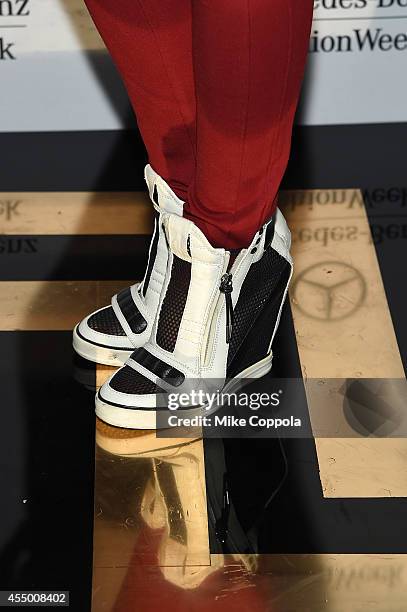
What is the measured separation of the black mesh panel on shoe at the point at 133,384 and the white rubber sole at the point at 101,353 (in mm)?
75

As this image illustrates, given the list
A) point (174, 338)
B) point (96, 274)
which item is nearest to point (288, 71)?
point (174, 338)

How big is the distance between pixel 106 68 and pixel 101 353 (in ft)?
1.97

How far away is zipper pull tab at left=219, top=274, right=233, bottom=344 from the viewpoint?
120cm

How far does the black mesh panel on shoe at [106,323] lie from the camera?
133 centimetres

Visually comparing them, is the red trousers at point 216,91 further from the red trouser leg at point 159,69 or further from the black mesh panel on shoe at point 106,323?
the black mesh panel on shoe at point 106,323

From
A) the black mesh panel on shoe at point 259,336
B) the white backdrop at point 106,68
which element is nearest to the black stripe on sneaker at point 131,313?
the black mesh panel on shoe at point 259,336

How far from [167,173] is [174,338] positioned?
0.19 m

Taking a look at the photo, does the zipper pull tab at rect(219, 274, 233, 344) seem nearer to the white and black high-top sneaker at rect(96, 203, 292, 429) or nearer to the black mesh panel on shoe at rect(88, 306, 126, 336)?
the white and black high-top sneaker at rect(96, 203, 292, 429)

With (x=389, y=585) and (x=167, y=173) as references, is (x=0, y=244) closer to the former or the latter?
(x=167, y=173)

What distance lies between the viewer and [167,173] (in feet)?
3.94

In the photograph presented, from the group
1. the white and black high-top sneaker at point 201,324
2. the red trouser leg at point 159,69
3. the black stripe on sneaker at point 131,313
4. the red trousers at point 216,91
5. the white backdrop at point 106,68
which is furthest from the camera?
the white backdrop at point 106,68

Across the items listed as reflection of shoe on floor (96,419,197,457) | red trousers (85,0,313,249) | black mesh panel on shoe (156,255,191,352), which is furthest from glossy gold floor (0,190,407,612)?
red trousers (85,0,313,249)

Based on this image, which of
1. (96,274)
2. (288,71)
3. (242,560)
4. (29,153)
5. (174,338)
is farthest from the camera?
(29,153)

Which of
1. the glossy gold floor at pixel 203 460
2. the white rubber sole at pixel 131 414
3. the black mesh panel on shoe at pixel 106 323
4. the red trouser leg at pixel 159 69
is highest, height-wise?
the red trouser leg at pixel 159 69
